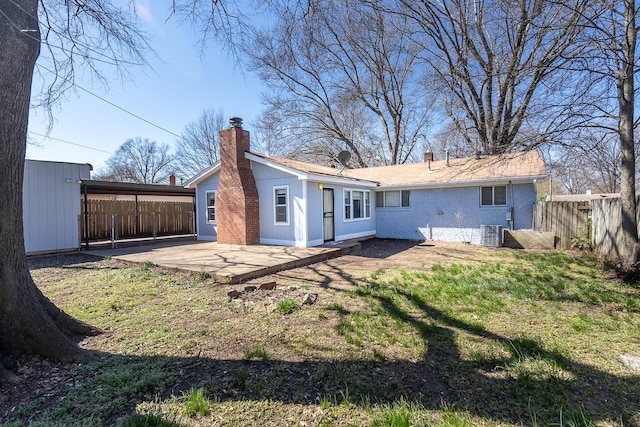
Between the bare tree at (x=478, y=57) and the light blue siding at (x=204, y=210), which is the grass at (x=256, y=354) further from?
the light blue siding at (x=204, y=210)

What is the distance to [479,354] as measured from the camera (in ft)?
10.9

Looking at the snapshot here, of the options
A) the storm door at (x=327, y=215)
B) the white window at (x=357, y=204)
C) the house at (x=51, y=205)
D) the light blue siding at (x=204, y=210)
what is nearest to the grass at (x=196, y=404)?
the storm door at (x=327, y=215)

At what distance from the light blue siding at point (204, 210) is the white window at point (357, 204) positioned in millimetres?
5642

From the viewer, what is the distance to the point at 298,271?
301 inches

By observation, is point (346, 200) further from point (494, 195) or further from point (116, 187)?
point (116, 187)

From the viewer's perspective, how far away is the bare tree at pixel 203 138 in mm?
32781

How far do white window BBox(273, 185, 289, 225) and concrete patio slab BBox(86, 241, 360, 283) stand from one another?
3.42 ft

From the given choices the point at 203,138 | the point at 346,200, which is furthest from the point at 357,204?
the point at 203,138

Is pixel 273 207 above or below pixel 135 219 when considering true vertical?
above

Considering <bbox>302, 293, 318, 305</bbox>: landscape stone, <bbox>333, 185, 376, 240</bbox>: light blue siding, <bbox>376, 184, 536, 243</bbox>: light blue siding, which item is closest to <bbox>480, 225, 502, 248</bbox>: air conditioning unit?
<bbox>376, 184, 536, 243</bbox>: light blue siding

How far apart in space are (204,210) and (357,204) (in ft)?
22.1

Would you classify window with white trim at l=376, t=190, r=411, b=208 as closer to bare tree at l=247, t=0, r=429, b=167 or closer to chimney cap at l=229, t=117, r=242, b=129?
chimney cap at l=229, t=117, r=242, b=129

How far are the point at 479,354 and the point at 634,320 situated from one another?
8.90 ft

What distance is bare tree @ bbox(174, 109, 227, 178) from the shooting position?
108 ft
